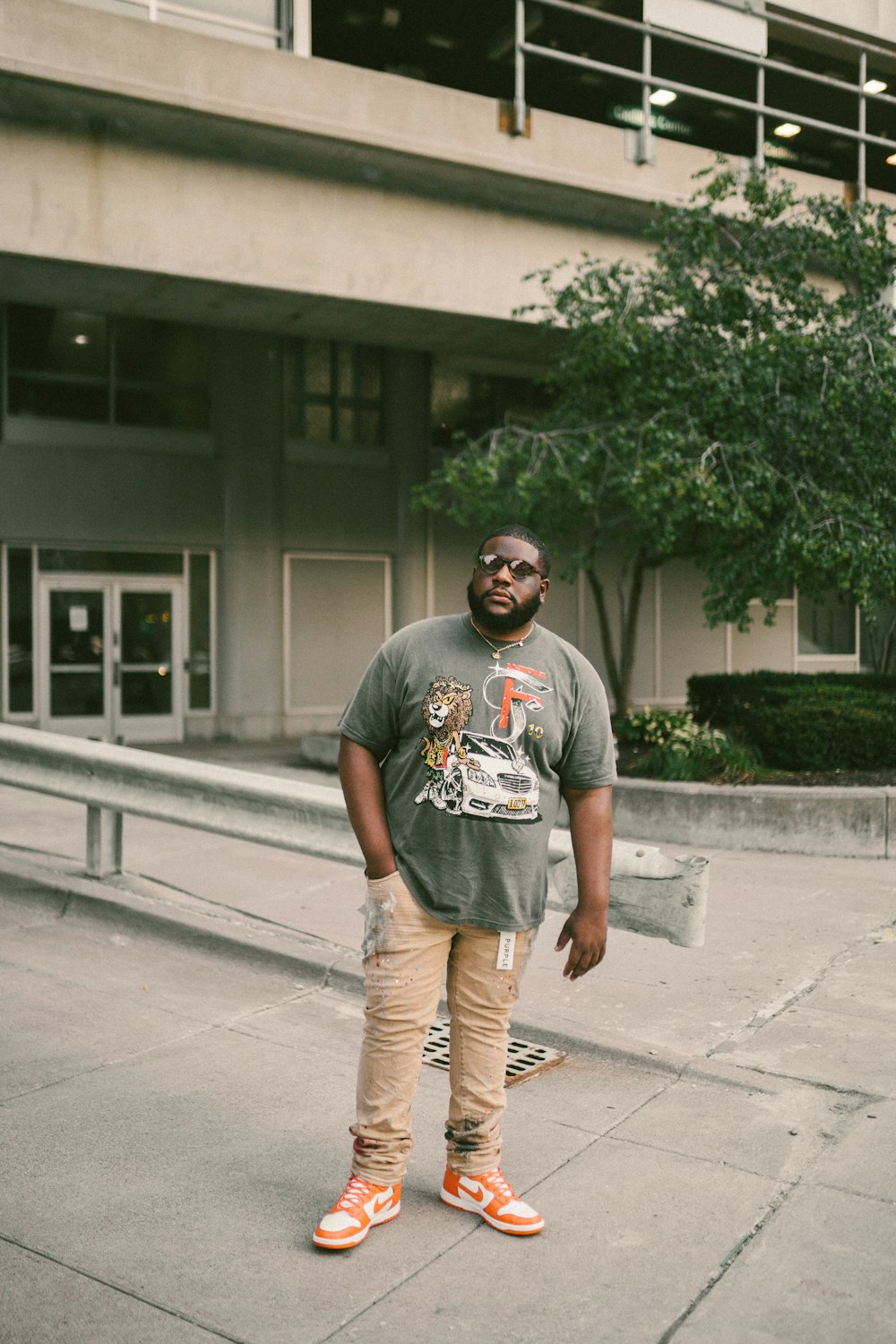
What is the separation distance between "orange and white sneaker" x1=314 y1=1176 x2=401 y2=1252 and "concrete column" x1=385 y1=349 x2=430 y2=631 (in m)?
14.4

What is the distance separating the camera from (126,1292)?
9.48 feet

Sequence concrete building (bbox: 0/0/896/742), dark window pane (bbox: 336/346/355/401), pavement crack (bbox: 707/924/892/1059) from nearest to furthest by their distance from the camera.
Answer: pavement crack (bbox: 707/924/892/1059) → concrete building (bbox: 0/0/896/742) → dark window pane (bbox: 336/346/355/401)

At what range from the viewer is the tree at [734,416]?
10.5 m

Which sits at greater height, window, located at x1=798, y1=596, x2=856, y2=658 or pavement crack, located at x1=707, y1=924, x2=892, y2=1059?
window, located at x1=798, y1=596, x2=856, y2=658

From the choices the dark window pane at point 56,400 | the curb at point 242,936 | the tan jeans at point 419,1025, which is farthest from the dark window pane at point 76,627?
the tan jeans at point 419,1025

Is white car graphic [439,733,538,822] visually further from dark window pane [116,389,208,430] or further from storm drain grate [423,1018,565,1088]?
dark window pane [116,389,208,430]

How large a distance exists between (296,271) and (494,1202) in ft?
36.1

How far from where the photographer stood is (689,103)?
15.6 metres

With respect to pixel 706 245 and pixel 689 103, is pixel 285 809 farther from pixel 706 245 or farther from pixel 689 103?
pixel 689 103

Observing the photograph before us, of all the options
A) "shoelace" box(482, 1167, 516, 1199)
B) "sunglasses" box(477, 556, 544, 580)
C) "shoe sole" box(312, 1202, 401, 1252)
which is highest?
"sunglasses" box(477, 556, 544, 580)

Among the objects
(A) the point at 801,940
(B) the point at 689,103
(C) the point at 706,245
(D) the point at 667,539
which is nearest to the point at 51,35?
(C) the point at 706,245

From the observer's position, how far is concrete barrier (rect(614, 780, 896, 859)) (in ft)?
28.2

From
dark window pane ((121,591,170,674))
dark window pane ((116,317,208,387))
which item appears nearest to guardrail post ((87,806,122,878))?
dark window pane ((121,591,170,674))

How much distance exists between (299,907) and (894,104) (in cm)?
1586
